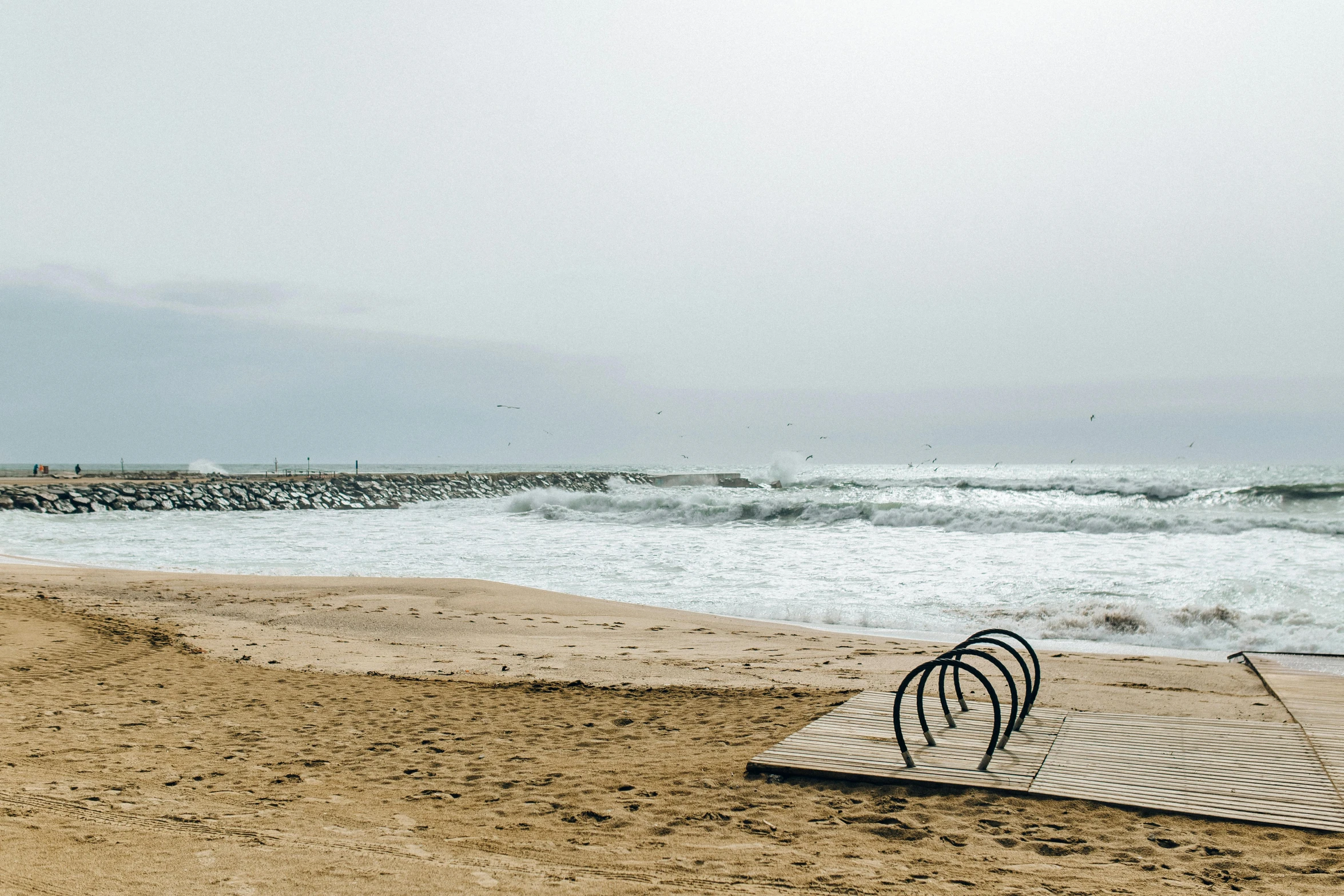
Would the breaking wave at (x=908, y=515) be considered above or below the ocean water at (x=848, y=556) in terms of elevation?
above

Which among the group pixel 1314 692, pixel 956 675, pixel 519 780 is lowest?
pixel 519 780

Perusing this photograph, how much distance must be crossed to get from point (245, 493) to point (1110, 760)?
128 feet

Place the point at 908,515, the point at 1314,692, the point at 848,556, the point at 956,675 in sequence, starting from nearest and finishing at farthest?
the point at 956,675 → the point at 1314,692 → the point at 848,556 → the point at 908,515

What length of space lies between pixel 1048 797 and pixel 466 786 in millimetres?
3323

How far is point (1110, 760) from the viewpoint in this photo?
536cm

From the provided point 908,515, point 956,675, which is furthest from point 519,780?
point 908,515

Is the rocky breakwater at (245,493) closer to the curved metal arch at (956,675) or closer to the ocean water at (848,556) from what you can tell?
the ocean water at (848,556)

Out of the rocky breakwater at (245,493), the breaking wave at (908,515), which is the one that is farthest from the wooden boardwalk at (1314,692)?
the rocky breakwater at (245,493)

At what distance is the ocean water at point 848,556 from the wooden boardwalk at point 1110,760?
586 cm

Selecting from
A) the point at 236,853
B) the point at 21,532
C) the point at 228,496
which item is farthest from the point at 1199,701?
the point at 228,496

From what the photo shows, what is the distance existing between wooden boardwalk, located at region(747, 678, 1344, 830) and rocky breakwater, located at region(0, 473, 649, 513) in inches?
1377

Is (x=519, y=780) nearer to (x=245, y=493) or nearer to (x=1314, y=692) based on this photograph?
(x=1314, y=692)

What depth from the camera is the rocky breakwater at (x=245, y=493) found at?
3297 centimetres

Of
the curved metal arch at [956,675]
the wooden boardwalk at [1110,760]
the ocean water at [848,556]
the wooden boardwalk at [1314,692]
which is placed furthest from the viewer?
the ocean water at [848,556]
